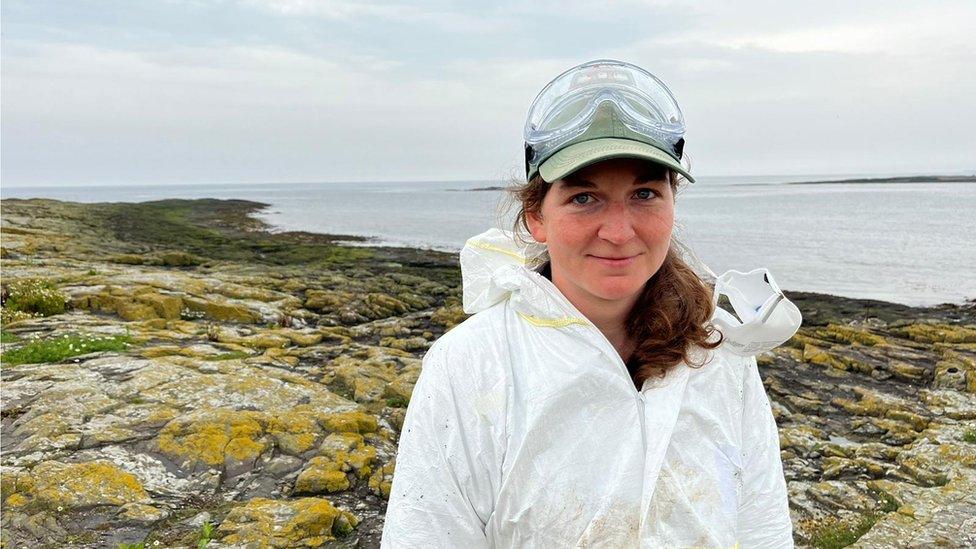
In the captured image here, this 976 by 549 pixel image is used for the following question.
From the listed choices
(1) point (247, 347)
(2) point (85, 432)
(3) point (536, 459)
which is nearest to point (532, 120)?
(3) point (536, 459)

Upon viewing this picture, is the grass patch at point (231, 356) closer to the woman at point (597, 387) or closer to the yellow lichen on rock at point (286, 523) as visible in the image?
→ the yellow lichen on rock at point (286, 523)

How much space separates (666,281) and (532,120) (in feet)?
2.85

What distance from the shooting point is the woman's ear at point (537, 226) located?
2.56 meters

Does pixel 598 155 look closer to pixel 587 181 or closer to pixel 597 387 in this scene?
pixel 587 181

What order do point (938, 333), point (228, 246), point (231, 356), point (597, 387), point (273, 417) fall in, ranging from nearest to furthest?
1. point (597, 387)
2. point (273, 417)
3. point (231, 356)
4. point (938, 333)
5. point (228, 246)

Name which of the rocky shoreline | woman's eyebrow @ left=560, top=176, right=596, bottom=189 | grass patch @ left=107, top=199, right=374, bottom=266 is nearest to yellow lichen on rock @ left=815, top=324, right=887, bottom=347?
the rocky shoreline

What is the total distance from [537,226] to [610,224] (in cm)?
39

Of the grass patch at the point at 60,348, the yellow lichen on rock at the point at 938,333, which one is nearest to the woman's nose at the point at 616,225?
the grass patch at the point at 60,348

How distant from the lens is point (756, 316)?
241cm

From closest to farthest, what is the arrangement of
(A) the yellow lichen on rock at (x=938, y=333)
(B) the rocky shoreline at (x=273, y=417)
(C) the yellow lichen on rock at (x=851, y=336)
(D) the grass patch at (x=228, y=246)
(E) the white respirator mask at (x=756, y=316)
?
1. (E) the white respirator mask at (x=756, y=316)
2. (B) the rocky shoreline at (x=273, y=417)
3. (C) the yellow lichen on rock at (x=851, y=336)
4. (A) the yellow lichen on rock at (x=938, y=333)
5. (D) the grass patch at (x=228, y=246)

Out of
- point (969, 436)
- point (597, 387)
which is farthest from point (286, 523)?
point (969, 436)

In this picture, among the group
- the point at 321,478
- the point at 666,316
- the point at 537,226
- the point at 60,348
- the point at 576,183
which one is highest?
the point at 576,183

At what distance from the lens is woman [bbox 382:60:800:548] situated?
2141mm

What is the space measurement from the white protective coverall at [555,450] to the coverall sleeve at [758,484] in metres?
0.13
